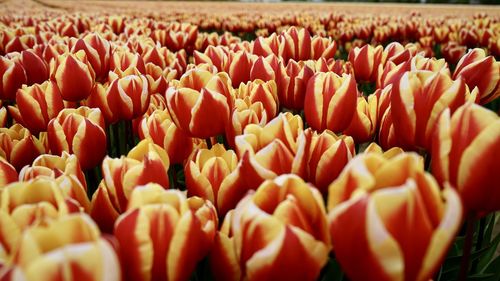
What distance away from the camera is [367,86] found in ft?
12.6

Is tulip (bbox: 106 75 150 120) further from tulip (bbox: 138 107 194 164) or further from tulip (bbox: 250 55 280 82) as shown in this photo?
tulip (bbox: 250 55 280 82)

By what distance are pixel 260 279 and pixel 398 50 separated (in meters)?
1.76

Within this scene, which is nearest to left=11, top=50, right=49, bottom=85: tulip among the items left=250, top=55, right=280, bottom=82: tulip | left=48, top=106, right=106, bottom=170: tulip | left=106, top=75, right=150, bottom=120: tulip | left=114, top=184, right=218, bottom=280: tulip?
left=106, top=75, right=150, bottom=120: tulip

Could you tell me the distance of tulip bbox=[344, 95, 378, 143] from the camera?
1.44 meters

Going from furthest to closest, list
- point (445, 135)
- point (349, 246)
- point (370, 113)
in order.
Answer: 1. point (370, 113)
2. point (445, 135)
3. point (349, 246)

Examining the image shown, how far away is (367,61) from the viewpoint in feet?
7.27

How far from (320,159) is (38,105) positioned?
39.5 inches

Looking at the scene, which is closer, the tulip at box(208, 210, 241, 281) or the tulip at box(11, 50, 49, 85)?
the tulip at box(208, 210, 241, 281)

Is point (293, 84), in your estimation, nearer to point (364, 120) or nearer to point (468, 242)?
point (364, 120)

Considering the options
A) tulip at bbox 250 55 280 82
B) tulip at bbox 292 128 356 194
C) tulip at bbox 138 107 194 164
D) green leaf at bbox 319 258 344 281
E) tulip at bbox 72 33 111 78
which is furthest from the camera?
tulip at bbox 72 33 111 78

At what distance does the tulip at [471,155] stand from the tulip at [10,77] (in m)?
1.66

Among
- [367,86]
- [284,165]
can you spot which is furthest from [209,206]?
[367,86]

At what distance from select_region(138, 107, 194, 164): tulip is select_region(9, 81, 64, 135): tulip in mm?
438

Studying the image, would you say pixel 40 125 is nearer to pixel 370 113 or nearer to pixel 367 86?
pixel 370 113
